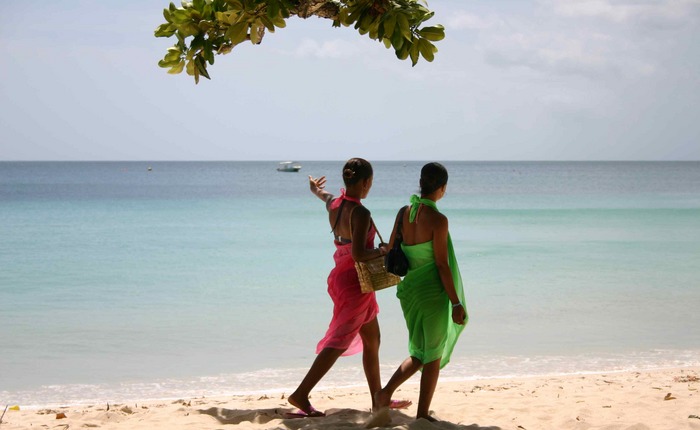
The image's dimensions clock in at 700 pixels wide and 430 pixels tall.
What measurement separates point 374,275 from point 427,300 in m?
0.33

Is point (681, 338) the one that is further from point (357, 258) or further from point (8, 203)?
point (8, 203)

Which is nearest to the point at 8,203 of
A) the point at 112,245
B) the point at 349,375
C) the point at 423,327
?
the point at 112,245

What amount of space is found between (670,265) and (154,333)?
29.3 ft

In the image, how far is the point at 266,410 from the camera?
4684 mm

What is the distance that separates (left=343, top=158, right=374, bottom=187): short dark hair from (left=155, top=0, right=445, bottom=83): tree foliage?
85cm

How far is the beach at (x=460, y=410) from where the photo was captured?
14.0 feet

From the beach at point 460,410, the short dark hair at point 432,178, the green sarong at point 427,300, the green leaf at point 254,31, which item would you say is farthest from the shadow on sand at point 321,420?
the green leaf at point 254,31

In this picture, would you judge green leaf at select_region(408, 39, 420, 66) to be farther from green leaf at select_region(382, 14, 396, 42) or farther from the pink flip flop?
the pink flip flop

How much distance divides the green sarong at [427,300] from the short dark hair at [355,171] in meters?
0.34

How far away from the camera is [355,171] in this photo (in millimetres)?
4191

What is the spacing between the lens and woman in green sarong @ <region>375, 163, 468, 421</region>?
12.9 feet

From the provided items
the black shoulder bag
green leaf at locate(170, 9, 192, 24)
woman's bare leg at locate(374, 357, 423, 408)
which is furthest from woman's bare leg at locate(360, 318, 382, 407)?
green leaf at locate(170, 9, 192, 24)

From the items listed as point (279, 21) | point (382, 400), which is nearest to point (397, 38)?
point (279, 21)

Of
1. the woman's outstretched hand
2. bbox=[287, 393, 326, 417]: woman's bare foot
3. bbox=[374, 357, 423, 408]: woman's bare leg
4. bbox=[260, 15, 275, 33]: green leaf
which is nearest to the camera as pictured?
bbox=[260, 15, 275, 33]: green leaf
